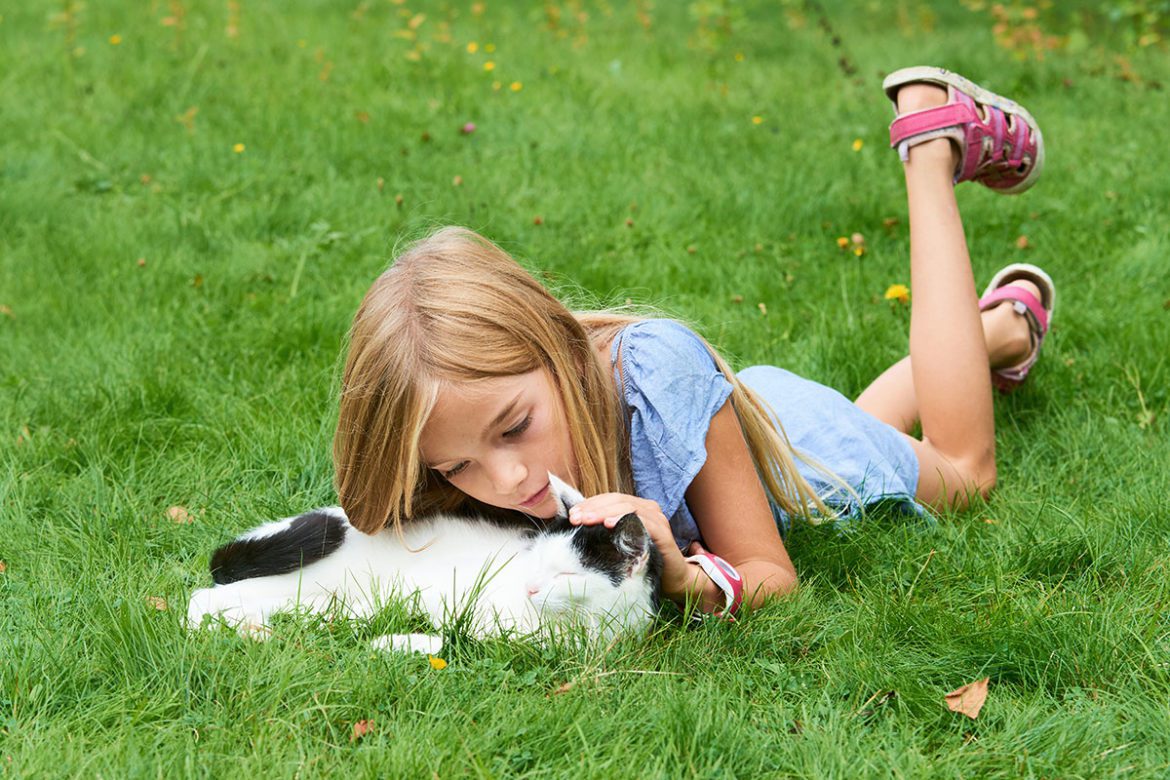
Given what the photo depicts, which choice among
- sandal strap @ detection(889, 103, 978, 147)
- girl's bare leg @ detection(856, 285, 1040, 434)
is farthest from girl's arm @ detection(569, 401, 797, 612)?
sandal strap @ detection(889, 103, 978, 147)

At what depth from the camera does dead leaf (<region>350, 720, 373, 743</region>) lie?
1.70 m

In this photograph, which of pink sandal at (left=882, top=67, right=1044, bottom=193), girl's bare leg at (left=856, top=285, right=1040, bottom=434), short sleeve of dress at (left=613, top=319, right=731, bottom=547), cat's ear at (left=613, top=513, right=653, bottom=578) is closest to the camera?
cat's ear at (left=613, top=513, right=653, bottom=578)

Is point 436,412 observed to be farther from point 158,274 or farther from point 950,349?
point 158,274

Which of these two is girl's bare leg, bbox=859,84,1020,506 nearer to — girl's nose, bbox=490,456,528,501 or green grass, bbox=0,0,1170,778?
green grass, bbox=0,0,1170,778

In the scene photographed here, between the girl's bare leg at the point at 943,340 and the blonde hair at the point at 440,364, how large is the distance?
0.93 metres

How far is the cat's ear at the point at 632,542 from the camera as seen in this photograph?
1806 millimetres

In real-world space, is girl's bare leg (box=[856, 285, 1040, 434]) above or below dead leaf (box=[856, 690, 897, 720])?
above

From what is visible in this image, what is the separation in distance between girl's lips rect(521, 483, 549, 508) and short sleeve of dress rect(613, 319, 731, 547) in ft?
0.82

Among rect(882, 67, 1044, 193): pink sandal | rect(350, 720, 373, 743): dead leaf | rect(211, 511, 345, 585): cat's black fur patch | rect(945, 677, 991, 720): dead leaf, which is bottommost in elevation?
rect(350, 720, 373, 743): dead leaf

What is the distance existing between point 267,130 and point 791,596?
346cm

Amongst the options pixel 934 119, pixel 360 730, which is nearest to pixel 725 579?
pixel 360 730

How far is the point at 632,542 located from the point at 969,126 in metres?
1.60

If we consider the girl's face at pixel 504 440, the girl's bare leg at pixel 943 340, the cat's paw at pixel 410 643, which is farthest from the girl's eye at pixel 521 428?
the girl's bare leg at pixel 943 340

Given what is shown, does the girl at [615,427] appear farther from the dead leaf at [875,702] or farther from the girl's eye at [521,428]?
the dead leaf at [875,702]
